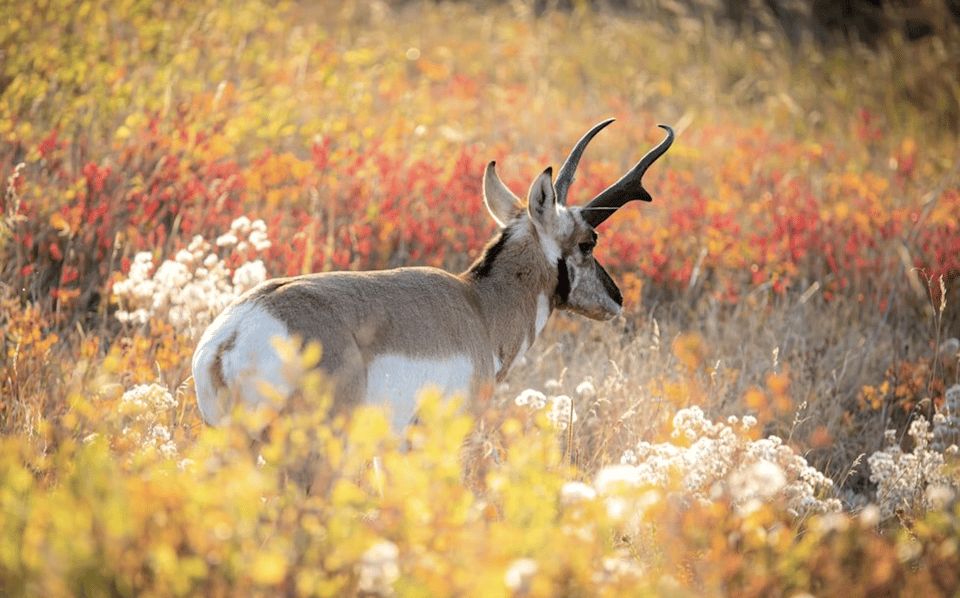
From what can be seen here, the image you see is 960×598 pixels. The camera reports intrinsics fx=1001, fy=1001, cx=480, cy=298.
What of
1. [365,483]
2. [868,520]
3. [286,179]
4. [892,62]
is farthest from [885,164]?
[868,520]

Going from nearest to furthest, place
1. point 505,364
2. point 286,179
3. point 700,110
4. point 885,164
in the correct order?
point 505,364 → point 286,179 → point 885,164 → point 700,110

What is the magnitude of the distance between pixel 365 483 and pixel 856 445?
322cm

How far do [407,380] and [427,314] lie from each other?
0.38 meters

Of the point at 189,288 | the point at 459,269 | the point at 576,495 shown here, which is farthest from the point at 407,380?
the point at 459,269

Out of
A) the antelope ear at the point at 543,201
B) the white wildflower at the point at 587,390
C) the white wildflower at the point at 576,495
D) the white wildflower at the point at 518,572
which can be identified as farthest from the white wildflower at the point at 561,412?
the white wildflower at the point at 518,572

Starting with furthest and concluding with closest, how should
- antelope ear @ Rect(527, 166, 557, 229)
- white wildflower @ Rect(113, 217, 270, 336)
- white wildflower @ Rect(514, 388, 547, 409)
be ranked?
white wildflower @ Rect(113, 217, 270, 336) → antelope ear @ Rect(527, 166, 557, 229) → white wildflower @ Rect(514, 388, 547, 409)

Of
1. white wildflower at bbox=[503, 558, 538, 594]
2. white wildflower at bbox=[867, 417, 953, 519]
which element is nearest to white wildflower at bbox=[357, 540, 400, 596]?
white wildflower at bbox=[503, 558, 538, 594]

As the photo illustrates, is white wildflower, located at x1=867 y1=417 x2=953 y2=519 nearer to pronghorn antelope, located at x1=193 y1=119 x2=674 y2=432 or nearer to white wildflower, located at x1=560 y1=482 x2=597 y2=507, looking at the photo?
pronghorn antelope, located at x1=193 y1=119 x2=674 y2=432

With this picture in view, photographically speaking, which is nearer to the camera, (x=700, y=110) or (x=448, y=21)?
(x=700, y=110)

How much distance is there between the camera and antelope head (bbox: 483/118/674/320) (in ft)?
17.3

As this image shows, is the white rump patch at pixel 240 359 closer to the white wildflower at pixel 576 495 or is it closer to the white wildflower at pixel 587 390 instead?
the white wildflower at pixel 576 495

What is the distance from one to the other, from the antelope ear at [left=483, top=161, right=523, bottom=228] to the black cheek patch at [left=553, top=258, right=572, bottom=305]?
1.17 ft

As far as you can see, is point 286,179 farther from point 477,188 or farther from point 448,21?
point 448,21

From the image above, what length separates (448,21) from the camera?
55.0 ft
